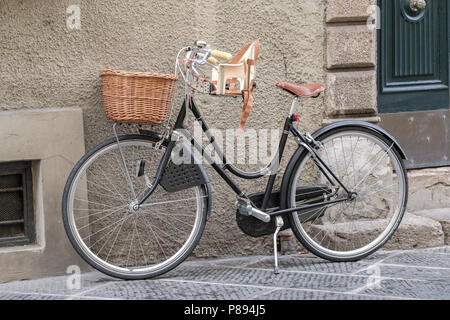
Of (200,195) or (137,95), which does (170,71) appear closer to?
(137,95)

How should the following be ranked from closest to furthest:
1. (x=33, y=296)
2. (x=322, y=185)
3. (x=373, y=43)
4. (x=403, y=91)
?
(x=33, y=296)
(x=322, y=185)
(x=373, y=43)
(x=403, y=91)

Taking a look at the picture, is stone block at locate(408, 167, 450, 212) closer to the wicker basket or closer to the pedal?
the pedal

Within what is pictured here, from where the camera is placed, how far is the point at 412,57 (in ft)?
17.9

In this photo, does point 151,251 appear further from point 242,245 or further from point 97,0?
point 97,0

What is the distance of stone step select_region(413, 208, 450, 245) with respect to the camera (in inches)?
199

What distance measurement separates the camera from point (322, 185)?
4.69 m

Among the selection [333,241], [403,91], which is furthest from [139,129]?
[403,91]

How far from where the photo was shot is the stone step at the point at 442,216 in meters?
5.05

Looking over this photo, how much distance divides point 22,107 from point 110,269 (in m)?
1.10

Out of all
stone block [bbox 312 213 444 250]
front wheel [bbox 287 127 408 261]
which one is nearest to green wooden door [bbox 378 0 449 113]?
front wheel [bbox 287 127 408 261]

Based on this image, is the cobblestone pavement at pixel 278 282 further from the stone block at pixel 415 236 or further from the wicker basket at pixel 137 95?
the wicker basket at pixel 137 95

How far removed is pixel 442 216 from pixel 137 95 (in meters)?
2.35

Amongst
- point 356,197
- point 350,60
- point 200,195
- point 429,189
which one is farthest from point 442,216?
point 200,195

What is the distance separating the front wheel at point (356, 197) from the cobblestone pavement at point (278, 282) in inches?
5.7
